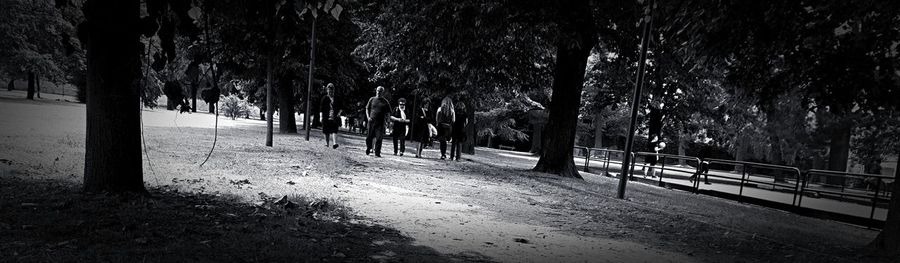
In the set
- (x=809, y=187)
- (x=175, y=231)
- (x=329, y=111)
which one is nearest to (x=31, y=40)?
(x=329, y=111)

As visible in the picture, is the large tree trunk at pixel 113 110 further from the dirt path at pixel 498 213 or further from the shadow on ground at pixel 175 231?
the dirt path at pixel 498 213

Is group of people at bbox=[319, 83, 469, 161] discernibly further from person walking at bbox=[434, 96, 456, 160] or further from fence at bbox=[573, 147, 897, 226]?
fence at bbox=[573, 147, 897, 226]

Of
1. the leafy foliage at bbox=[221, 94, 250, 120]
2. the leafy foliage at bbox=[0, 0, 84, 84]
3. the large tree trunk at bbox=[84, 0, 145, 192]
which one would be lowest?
the leafy foliage at bbox=[221, 94, 250, 120]

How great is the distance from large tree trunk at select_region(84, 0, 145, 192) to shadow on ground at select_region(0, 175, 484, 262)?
0.80ft

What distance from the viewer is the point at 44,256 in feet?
9.77

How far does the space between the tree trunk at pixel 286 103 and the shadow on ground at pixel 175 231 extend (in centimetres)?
1879

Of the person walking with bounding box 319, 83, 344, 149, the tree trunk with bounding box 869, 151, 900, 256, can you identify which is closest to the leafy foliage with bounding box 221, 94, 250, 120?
the person walking with bounding box 319, 83, 344, 149

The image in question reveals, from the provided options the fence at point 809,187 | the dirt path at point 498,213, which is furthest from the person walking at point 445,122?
the fence at point 809,187

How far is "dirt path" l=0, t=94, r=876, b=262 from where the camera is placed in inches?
189

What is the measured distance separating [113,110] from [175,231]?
155 centimetres

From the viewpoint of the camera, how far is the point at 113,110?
4512 millimetres

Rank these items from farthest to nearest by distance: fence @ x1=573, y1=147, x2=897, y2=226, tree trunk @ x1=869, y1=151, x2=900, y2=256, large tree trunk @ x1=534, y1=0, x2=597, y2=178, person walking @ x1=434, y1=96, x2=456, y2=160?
person walking @ x1=434, y1=96, x2=456, y2=160
large tree trunk @ x1=534, y1=0, x2=597, y2=178
fence @ x1=573, y1=147, x2=897, y2=226
tree trunk @ x1=869, y1=151, x2=900, y2=256

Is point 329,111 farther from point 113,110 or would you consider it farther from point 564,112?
point 113,110

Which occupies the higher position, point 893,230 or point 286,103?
point 286,103
